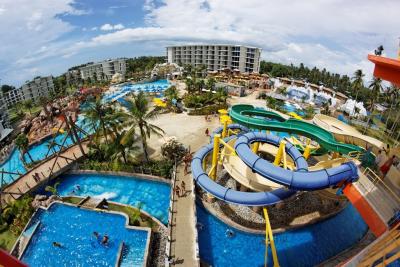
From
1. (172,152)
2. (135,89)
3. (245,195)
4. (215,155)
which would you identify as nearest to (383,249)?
(245,195)

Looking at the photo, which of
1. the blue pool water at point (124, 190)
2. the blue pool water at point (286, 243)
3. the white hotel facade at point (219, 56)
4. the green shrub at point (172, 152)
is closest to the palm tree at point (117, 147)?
the blue pool water at point (124, 190)

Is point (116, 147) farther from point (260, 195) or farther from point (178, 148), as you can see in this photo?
point (260, 195)

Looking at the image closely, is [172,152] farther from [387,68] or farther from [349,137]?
[387,68]

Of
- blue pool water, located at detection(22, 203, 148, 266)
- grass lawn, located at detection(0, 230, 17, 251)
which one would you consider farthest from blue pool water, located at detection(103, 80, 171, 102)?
grass lawn, located at detection(0, 230, 17, 251)

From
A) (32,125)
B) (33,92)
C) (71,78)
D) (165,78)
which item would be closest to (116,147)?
(32,125)

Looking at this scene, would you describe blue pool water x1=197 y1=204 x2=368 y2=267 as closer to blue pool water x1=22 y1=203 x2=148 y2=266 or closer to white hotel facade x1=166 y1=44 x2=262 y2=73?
blue pool water x1=22 y1=203 x2=148 y2=266

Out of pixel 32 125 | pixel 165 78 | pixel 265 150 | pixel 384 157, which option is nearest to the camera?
pixel 384 157
